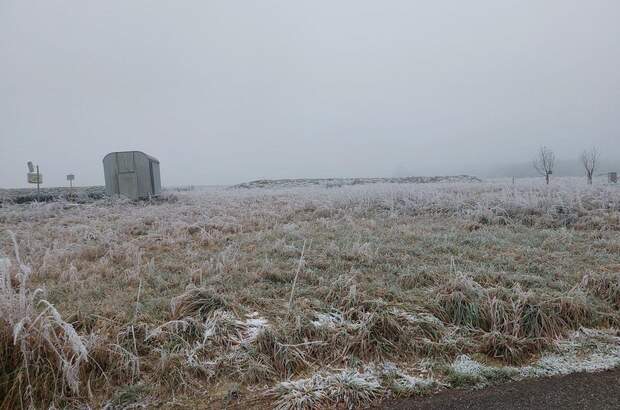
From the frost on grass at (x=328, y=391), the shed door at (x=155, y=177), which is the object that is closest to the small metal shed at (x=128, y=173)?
the shed door at (x=155, y=177)

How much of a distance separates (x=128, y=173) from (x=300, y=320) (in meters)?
14.6

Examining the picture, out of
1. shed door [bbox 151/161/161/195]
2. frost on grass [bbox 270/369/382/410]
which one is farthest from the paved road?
shed door [bbox 151/161/161/195]

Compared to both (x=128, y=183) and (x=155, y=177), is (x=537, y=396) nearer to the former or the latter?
(x=128, y=183)

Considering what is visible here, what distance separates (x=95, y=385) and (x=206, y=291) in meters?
1.28

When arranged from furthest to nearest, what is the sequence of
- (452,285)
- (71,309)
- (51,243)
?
(51,243), (452,285), (71,309)

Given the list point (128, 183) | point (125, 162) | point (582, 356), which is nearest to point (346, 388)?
point (582, 356)

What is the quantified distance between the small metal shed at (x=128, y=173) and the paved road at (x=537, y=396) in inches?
603

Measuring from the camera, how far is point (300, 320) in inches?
122

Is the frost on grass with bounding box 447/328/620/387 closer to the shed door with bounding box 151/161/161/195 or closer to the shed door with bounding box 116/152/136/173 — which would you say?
the shed door with bounding box 116/152/136/173

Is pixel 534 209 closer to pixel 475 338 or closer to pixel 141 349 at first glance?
pixel 475 338

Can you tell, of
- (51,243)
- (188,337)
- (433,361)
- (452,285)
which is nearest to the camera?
(433,361)

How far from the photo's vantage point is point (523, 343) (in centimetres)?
296

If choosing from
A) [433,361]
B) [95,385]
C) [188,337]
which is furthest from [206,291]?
[433,361]

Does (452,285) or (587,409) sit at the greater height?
(452,285)
